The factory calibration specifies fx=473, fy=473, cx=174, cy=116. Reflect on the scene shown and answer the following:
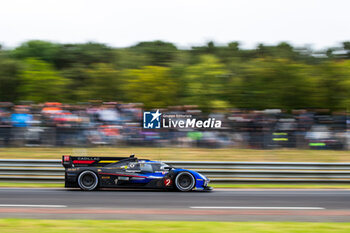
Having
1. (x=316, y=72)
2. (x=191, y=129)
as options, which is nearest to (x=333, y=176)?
(x=191, y=129)

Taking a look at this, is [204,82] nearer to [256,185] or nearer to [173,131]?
[173,131]

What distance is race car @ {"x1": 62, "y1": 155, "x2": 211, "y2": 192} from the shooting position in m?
11.6

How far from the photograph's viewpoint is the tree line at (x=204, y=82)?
1073 inches

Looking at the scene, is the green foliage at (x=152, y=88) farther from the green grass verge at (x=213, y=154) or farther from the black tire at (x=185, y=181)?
the black tire at (x=185, y=181)

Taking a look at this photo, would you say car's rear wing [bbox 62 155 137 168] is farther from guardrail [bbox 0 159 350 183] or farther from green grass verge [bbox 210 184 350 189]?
green grass verge [bbox 210 184 350 189]

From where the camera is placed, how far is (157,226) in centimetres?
684

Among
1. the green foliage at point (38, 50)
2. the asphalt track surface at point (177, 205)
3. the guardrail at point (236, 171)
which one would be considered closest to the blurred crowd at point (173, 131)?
the guardrail at point (236, 171)

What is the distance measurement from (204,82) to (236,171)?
67.7ft

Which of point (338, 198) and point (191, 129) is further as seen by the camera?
point (191, 129)

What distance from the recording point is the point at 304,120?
15844mm

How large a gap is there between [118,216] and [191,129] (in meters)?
8.23

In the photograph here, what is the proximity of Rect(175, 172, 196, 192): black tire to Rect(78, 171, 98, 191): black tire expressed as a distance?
2019mm

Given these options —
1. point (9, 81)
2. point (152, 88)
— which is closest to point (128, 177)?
point (152, 88)

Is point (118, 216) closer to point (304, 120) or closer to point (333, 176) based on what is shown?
point (333, 176)
